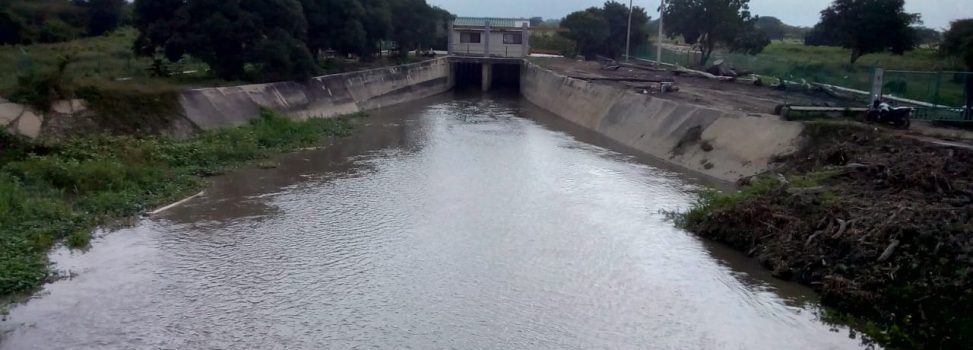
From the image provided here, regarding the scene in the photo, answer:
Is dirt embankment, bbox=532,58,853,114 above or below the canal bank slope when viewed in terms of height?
above

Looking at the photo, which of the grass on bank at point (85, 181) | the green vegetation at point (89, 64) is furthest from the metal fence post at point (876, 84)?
the green vegetation at point (89, 64)

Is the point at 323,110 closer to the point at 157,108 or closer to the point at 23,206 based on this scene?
the point at 157,108

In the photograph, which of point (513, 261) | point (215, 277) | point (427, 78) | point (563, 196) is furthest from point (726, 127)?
point (427, 78)

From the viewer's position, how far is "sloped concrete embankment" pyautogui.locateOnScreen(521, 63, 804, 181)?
70.8ft

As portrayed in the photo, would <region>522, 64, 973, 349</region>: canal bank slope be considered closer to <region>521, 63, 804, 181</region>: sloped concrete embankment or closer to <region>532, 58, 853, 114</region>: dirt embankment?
<region>521, 63, 804, 181</region>: sloped concrete embankment

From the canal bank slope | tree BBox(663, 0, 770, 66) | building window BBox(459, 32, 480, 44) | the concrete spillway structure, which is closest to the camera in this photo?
the canal bank slope

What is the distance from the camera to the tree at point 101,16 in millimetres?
45125

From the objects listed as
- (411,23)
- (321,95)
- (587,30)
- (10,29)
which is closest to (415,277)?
(321,95)

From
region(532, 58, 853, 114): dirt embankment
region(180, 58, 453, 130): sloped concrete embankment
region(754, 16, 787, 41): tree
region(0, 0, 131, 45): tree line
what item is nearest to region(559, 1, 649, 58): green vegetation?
region(532, 58, 853, 114): dirt embankment

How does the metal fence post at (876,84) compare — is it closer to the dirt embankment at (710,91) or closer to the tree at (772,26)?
the dirt embankment at (710,91)

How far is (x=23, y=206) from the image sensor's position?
14.2 metres

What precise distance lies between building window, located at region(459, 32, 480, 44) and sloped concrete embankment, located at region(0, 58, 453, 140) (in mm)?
7411

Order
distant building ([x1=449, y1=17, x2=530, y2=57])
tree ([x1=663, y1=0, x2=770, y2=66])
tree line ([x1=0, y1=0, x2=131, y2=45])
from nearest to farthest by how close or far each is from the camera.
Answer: tree line ([x1=0, y1=0, x2=131, y2=45])
tree ([x1=663, y1=0, x2=770, y2=66])
distant building ([x1=449, y1=17, x2=530, y2=57])

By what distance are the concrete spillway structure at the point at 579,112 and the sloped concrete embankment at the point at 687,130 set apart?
0.04m
